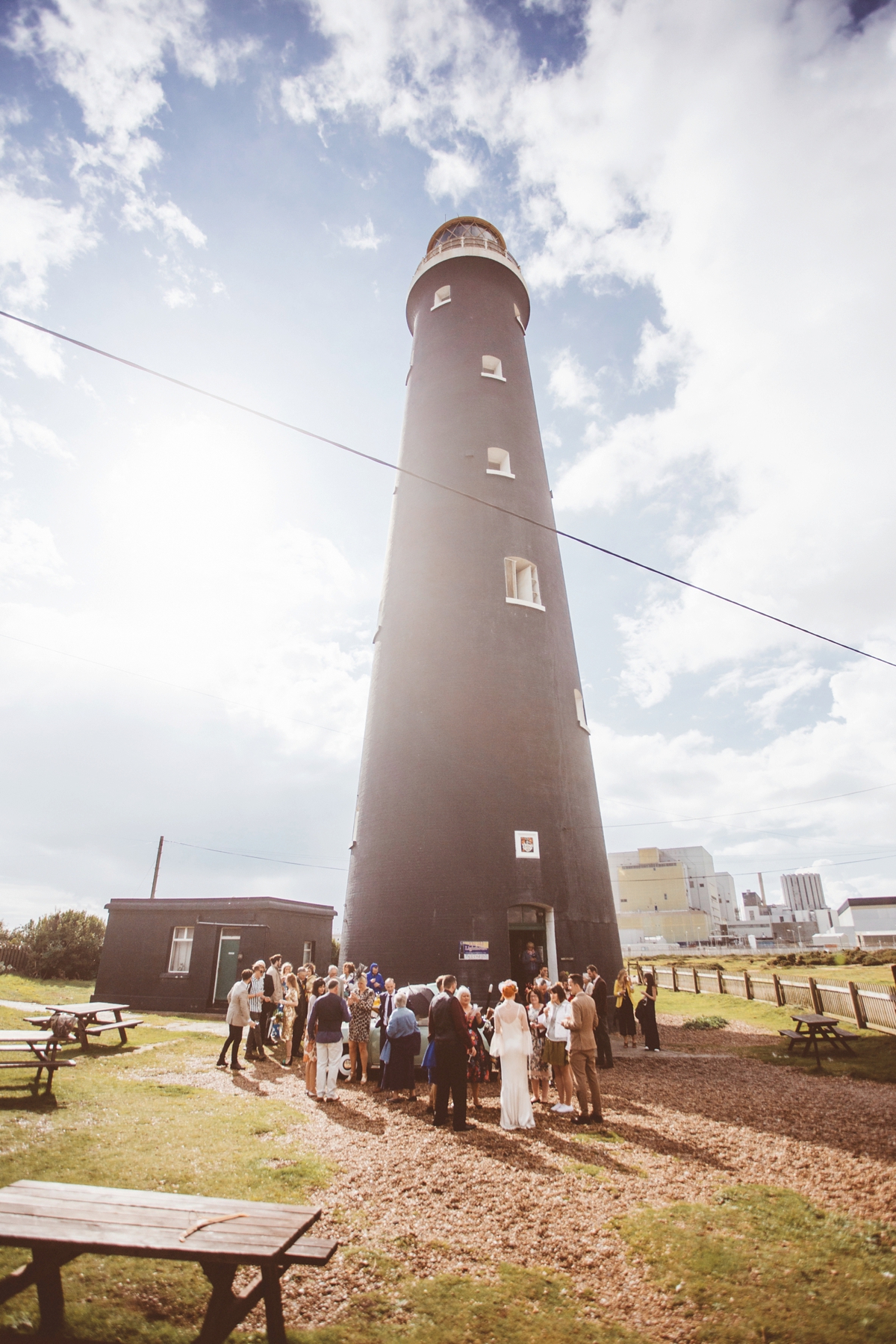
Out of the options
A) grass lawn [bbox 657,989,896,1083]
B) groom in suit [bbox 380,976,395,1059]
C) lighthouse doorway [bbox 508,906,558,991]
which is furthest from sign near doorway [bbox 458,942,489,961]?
grass lawn [bbox 657,989,896,1083]

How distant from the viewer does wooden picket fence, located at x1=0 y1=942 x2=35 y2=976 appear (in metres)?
28.0

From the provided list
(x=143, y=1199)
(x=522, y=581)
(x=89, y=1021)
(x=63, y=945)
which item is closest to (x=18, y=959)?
(x=63, y=945)

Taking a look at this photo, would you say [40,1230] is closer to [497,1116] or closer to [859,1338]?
[859,1338]

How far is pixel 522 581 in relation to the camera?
17.8 meters

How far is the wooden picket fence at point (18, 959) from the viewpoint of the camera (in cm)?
2797

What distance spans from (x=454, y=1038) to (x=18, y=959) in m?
28.1

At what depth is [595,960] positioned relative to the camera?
14875mm

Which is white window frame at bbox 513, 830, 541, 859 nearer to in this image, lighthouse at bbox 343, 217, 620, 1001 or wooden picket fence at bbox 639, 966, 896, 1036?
lighthouse at bbox 343, 217, 620, 1001

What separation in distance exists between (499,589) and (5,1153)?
44.7 feet

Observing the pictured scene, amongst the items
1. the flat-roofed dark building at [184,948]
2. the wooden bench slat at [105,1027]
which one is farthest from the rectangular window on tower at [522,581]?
the flat-roofed dark building at [184,948]

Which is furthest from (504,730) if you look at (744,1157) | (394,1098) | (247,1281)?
(247,1281)

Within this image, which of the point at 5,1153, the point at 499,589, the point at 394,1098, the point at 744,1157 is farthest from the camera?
the point at 499,589

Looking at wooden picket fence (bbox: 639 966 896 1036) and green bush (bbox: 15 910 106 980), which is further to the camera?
green bush (bbox: 15 910 106 980)

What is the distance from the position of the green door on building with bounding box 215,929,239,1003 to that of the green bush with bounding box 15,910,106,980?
10.3m
